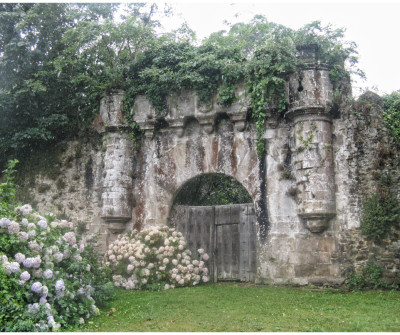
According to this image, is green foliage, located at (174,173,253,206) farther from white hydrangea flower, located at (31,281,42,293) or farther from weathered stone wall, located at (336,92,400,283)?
white hydrangea flower, located at (31,281,42,293)

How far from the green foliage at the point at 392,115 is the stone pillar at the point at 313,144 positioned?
3.41 feet

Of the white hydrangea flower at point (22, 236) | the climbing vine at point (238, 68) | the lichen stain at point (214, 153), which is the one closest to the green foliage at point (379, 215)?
the climbing vine at point (238, 68)

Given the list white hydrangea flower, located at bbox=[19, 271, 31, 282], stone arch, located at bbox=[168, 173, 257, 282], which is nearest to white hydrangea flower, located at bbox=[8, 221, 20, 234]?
white hydrangea flower, located at bbox=[19, 271, 31, 282]

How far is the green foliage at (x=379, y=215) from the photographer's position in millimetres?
7574

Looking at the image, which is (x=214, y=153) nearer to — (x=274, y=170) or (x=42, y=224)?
(x=274, y=170)

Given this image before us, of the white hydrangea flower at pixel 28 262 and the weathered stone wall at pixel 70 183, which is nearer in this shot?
the white hydrangea flower at pixel 28 262

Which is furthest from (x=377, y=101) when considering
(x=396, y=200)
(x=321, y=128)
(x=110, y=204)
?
(x=110, y=204)

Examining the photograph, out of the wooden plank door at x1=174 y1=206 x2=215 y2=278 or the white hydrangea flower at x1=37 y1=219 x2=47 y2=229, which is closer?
the white hydrangea flower at x1=37 y1=219 x2=47 y2=229

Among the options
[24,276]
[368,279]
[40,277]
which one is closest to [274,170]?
[368,279]

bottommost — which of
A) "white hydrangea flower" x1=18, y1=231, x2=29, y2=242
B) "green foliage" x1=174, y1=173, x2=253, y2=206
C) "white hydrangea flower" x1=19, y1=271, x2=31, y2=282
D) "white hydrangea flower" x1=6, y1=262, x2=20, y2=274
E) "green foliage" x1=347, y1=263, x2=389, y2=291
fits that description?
"green foliage" x1=347, y1=263, x2=389, y2=291

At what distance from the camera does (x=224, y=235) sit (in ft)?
33.7

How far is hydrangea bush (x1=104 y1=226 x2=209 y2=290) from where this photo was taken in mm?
8586

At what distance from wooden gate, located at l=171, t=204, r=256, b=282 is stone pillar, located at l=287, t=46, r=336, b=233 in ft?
6.89

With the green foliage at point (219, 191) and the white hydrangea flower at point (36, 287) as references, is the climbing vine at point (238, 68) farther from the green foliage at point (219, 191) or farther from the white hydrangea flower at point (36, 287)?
the white hydrangea flower at point (36, 287)
